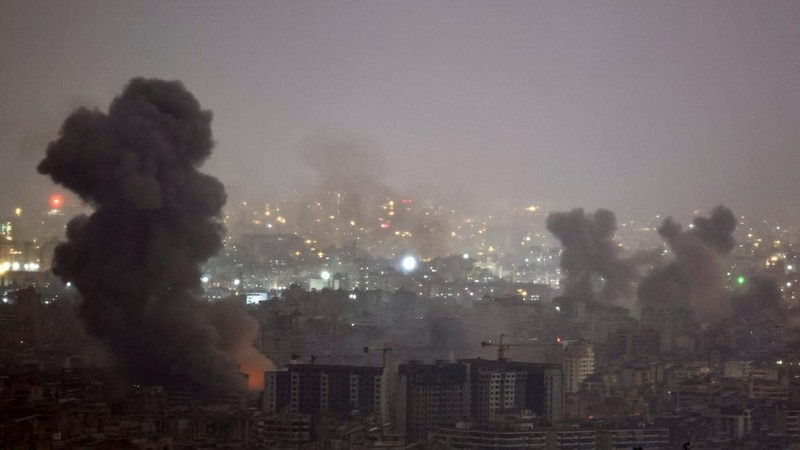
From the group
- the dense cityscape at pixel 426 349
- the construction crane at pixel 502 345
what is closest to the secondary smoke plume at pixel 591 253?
the dense cityscape at pixel 426 349

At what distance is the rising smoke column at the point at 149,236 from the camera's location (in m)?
24.7

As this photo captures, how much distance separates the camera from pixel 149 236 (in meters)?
25.4

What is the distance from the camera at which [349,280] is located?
4212 cm

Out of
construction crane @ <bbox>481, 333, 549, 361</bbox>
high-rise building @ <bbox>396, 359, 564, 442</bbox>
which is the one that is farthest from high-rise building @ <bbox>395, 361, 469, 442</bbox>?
construction crane @ <bbox>481, 333, 549, 361</bbox>

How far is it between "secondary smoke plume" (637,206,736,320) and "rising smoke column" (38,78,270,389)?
1542 centimetres

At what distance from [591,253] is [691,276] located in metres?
2.06

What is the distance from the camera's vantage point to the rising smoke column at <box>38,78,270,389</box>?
24734 mm

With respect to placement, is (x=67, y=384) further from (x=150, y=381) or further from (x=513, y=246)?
(x=513, y=246)

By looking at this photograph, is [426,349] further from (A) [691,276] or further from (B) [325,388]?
(A) [691,276]

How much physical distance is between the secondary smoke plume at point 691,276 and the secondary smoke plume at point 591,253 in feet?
2.07

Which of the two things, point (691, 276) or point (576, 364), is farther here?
point (691, 276)

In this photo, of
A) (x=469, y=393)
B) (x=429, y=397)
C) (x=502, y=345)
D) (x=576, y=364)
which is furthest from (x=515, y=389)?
(x=502, y=345)

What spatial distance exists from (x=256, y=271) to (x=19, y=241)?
8496 mm

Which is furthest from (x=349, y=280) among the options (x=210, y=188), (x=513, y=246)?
(x=210, y=188)
